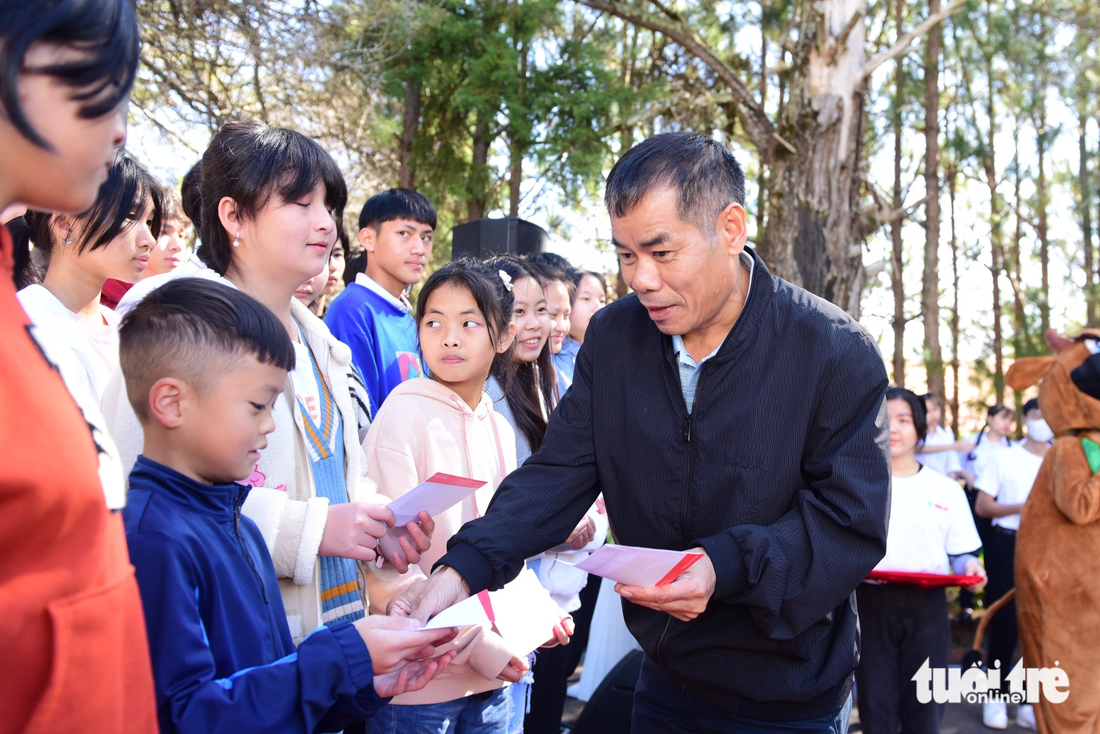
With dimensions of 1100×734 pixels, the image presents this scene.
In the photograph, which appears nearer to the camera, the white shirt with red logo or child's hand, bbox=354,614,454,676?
child's hand, bbox=354,614,454,676

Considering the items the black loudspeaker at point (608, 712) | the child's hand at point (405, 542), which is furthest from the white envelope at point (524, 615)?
the black loudspeaker at point (608, 712)

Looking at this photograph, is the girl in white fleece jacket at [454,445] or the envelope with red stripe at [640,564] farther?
the girl in white fleece jacket at [454,445]

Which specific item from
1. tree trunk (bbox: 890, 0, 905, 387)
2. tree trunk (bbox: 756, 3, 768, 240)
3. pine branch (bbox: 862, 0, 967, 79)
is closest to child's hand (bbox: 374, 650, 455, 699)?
pine branch (bbox: 862, 0, 967, 79)

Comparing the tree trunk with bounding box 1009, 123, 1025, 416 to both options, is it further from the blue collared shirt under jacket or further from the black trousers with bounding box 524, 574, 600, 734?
the blue collared shirt under jacket

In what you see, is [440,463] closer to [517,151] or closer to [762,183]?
[517,151]

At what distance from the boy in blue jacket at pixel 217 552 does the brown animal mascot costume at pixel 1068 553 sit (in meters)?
3.48

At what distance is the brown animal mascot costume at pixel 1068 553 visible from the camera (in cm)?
391

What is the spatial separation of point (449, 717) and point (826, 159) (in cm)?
606

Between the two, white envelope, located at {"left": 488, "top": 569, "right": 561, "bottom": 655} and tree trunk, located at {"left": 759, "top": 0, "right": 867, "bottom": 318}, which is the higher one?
tree trunk, located at {"left": 759, "top": 0, "right": 867, "bottom": 318}

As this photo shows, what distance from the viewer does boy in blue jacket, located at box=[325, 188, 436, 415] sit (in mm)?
3762

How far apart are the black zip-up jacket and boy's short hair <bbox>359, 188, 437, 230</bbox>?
7.78 ft

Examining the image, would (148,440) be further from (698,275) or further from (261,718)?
(698,275)

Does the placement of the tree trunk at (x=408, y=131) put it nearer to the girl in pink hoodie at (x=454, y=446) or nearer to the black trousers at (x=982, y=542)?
the black trousers at (x=982, y=542)

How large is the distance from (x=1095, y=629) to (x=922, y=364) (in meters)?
11.2
